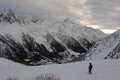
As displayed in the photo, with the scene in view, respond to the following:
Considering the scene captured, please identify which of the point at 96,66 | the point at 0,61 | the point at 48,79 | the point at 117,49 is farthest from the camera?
the point at 117,49

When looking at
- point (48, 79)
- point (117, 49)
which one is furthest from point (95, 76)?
point (117, 49)

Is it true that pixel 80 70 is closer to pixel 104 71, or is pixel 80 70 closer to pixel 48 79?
pixel 104 71

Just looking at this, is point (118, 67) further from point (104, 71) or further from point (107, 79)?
point (107, 79)

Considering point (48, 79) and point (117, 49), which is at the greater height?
point (117, 49)

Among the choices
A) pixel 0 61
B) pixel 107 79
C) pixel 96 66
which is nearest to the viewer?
pixel 107 79

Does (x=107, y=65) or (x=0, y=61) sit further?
(x=0, y=61)

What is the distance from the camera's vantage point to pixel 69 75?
137 feet

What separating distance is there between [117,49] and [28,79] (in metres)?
152

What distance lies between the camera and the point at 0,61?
66.2 metres

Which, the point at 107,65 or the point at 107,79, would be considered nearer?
the point at 107,79

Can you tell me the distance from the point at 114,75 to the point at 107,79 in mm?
3025

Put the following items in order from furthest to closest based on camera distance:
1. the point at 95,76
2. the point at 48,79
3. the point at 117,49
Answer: the point at 117,49 → the point at 95,76 → the point at 48,79

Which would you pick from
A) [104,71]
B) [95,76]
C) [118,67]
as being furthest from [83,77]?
[118,67]

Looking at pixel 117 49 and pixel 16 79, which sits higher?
pixel 117 49
